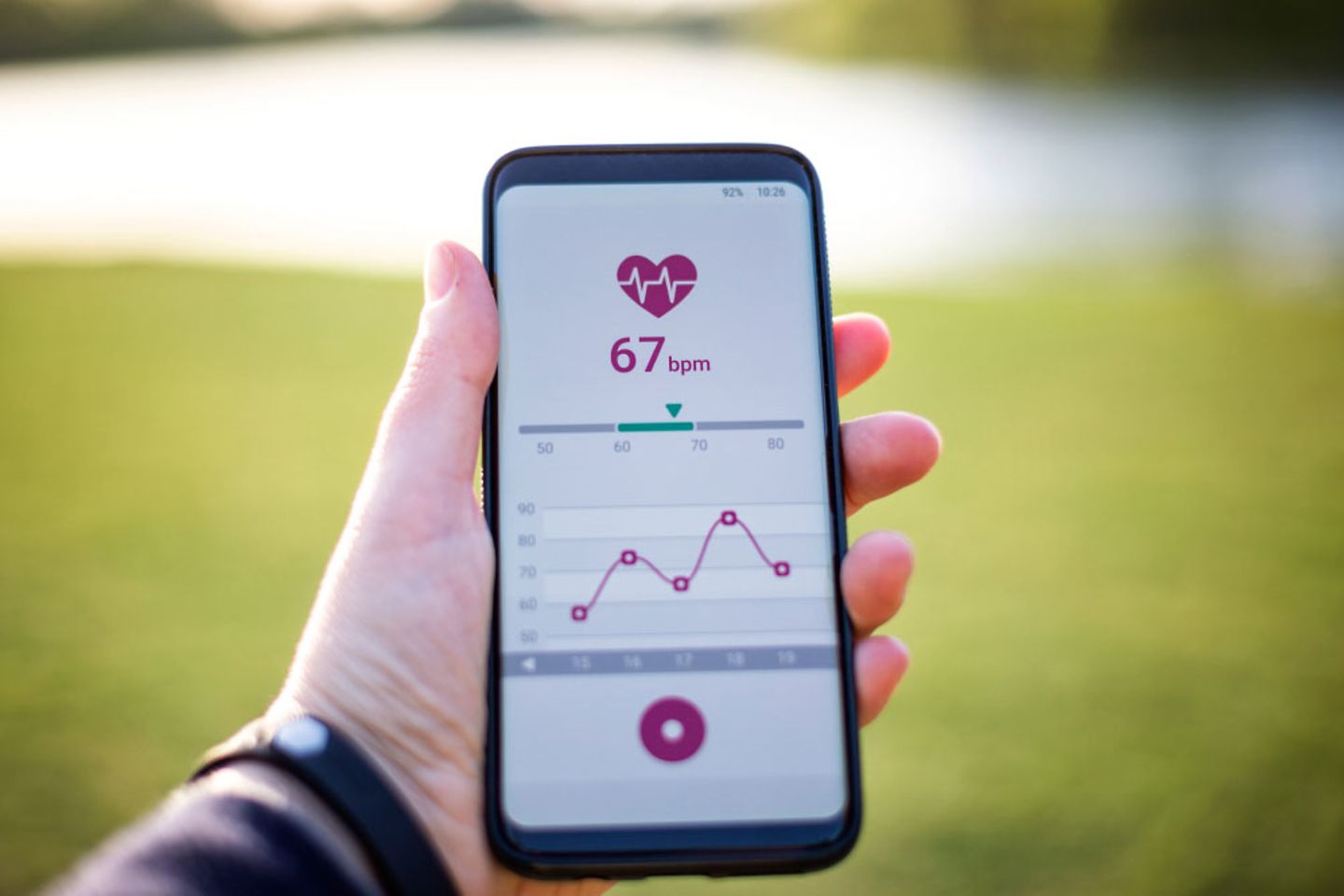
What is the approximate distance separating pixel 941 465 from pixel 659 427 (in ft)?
10.6

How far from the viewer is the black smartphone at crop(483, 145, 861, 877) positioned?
1.48 metres

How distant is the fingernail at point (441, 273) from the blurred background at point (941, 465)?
1.66m

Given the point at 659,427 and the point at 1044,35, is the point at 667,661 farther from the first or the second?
the point at 1044,35

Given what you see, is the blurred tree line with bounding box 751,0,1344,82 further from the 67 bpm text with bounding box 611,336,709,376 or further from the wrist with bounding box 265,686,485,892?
the wrist with bounding box 265,686,485,892

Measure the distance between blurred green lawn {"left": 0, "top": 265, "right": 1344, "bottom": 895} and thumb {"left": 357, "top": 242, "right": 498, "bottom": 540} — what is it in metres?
1.45

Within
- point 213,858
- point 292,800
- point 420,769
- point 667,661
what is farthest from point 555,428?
point 213,858

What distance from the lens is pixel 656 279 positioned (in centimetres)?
168

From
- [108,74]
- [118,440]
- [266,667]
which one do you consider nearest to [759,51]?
[108,74]

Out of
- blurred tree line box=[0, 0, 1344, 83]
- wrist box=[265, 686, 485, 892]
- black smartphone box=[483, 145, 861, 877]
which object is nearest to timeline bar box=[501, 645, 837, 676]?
black smartphone box=[483, 145, 861, 877]

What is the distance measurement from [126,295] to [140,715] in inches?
172

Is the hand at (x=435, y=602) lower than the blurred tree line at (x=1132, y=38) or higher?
lower

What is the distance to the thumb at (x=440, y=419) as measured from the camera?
5.11 ft

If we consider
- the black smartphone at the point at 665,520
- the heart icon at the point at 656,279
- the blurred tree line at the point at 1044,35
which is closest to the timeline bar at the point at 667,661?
the black smartphone at the point at 665,520

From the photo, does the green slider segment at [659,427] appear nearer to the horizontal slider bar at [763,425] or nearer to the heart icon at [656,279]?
the horizontal slider bar at [763,425]
